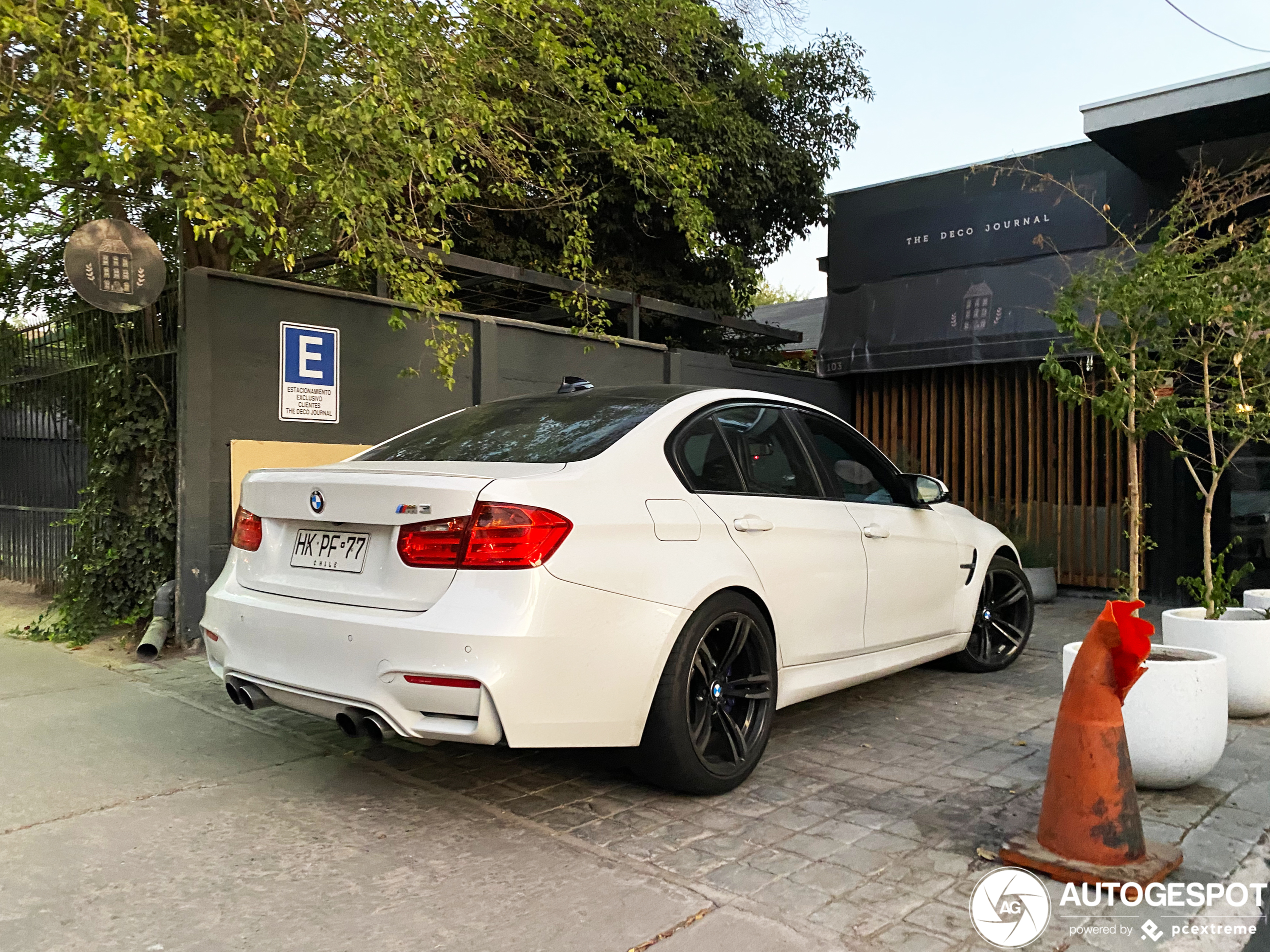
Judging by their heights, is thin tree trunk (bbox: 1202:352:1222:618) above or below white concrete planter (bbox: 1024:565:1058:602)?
above

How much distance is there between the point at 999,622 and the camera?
19.8 feet

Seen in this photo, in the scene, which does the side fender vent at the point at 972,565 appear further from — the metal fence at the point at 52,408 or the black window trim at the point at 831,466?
the metal fence at the point at 52,408

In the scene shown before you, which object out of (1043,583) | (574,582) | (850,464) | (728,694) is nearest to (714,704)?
(728,694)

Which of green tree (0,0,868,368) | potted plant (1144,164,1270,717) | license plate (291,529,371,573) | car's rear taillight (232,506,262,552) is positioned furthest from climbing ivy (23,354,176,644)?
potted plant (1144,164,1270,717)

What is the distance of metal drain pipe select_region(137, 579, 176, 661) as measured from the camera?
5957 millimetres

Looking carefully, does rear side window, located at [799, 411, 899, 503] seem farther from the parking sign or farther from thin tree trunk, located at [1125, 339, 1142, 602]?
the parking sign

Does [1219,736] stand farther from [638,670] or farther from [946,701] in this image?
[638,670]

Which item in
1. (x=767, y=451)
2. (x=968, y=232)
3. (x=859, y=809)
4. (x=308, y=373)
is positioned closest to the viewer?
(x=859, y=809)

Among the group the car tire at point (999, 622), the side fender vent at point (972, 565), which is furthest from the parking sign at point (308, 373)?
the car tire at point (999, 622)

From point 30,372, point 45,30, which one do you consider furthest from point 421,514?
point 30,372

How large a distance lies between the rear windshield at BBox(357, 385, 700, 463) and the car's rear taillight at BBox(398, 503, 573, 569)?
0.42 meters

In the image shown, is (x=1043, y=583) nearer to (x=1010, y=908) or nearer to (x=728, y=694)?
(x=728, y=694)

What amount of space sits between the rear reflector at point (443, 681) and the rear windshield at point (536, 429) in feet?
2.91

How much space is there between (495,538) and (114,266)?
4.38 meters
